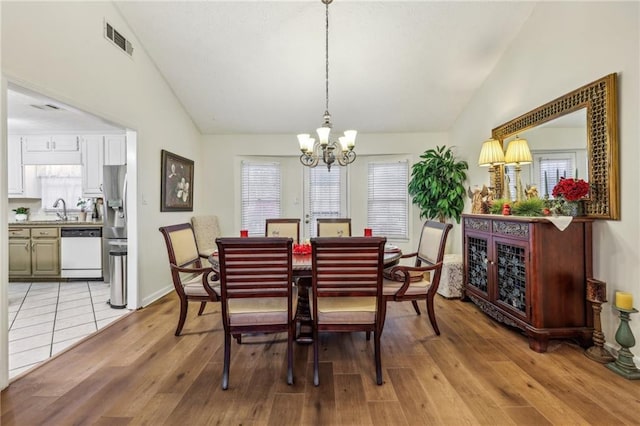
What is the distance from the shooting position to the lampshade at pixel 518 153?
121 inches

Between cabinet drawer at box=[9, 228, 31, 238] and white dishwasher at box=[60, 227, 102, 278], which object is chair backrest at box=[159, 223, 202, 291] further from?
cabinet drawer at box=[9, 228, 31, 238]

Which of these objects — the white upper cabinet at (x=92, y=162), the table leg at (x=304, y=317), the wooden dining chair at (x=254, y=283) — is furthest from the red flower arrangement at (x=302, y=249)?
the white upper cabinet at (x=92, y=162)

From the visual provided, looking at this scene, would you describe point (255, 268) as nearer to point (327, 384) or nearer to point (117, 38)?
point (327, 384)

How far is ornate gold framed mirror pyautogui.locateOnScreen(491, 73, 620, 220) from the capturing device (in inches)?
84.8

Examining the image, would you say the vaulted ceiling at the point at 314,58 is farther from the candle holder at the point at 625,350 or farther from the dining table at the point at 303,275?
the candle holder at the point at 625,350

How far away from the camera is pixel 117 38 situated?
2.92 meters

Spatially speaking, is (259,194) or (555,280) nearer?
(555,280)

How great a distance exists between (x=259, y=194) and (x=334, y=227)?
2.03m

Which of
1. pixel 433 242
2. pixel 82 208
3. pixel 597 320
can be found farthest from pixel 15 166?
Result: pixel 597 320

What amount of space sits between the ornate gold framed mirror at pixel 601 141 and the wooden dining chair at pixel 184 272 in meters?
3.16

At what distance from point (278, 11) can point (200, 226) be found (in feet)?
10.2

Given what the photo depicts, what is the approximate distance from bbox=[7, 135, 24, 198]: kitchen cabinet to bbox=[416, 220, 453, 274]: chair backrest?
249 inches

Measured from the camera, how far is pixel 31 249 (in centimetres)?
432

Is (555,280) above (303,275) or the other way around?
the other way around
